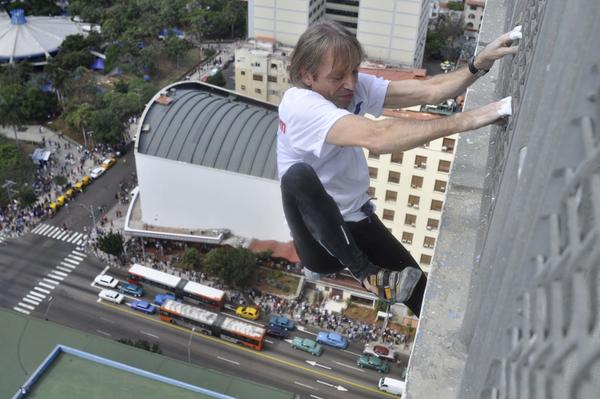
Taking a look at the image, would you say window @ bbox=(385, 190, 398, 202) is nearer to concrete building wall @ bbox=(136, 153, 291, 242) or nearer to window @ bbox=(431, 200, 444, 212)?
window @ bbox=(431, 200, 444, 212)

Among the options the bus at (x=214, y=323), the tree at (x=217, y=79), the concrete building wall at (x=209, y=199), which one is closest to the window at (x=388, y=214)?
the concrete building wall at (x=209, y=199)

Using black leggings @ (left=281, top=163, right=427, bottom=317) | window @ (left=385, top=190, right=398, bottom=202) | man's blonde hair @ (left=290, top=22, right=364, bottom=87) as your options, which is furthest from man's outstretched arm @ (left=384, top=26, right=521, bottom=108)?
window @ (left=385, top=190, right=398, bottom=202)

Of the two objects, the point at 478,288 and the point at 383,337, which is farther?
the point at 383,337

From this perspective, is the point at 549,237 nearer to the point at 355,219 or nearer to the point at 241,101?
the point at 355,219

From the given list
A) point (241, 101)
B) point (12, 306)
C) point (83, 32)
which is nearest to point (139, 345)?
point (12, 306)

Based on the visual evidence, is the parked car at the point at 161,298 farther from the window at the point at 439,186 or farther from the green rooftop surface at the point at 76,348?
the window at the point at 439,186
